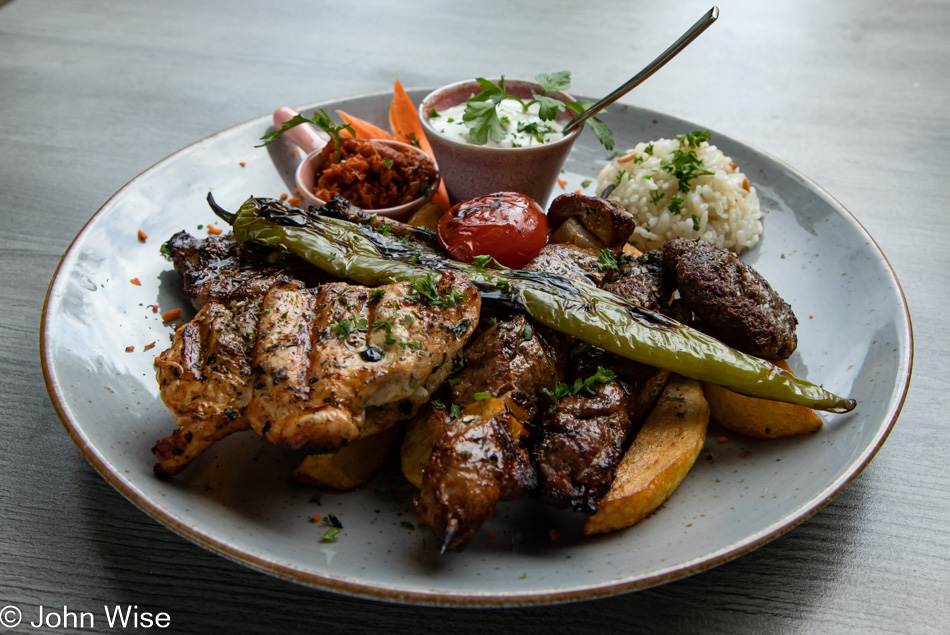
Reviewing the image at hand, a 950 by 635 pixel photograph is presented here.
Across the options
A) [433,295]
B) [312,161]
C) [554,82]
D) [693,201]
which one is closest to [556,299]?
[433,295]

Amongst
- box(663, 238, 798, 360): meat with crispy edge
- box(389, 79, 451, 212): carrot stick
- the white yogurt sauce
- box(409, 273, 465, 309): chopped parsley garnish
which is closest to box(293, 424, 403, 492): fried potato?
box(409, 273, 465, 309): chopped parsley garnish

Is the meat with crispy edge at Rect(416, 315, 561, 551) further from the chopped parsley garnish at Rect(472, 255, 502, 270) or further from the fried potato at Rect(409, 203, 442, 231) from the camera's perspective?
the fried potato at Rect(409, 203, 442, 231)

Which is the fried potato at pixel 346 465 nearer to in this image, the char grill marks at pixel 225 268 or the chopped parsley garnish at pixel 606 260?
the char grill marks at pixel 225 268

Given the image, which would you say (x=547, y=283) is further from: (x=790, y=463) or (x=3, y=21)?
(x=3, y=21)

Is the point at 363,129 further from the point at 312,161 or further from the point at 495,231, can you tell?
the point at 495,231

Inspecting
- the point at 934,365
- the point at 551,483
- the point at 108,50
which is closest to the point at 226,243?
the point at 551,483
